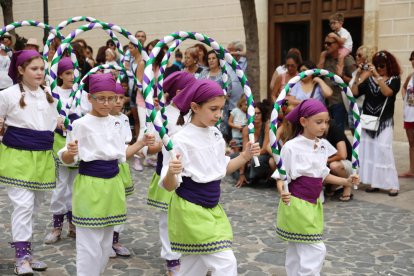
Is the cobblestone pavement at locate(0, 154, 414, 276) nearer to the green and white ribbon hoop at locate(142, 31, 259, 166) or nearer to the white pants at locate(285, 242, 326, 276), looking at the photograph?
the white pants at locate(285, 242, 326, 276)

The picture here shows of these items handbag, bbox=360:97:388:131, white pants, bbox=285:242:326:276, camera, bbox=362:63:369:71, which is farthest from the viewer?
handbag, bbox=360:97:388:131

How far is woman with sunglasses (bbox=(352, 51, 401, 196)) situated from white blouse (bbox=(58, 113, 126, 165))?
4.38 meters

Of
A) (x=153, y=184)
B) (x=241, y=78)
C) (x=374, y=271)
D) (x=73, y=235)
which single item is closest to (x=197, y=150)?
(x=241, y=78)

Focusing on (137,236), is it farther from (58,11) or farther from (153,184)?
(58,11)

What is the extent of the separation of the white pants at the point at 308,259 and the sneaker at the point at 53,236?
2580 millimetres

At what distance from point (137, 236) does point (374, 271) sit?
7.94ft

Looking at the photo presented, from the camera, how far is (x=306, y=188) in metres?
4.48

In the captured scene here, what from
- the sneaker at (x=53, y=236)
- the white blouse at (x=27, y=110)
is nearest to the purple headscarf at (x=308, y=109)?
the white blouse at (x=27, y=110)

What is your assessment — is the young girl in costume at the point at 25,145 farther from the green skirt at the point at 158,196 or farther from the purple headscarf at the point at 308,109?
the purple headscarf at the point at 308,109

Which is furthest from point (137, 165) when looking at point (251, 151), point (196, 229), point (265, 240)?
point (196, 229)

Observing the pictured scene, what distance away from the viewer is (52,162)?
5277 mm

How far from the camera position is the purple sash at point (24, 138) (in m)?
5.09

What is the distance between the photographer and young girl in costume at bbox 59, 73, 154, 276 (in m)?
4.42

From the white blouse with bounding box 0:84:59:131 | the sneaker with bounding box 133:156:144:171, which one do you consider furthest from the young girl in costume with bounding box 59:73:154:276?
the sneaker with bounding box 133:156:144:171
